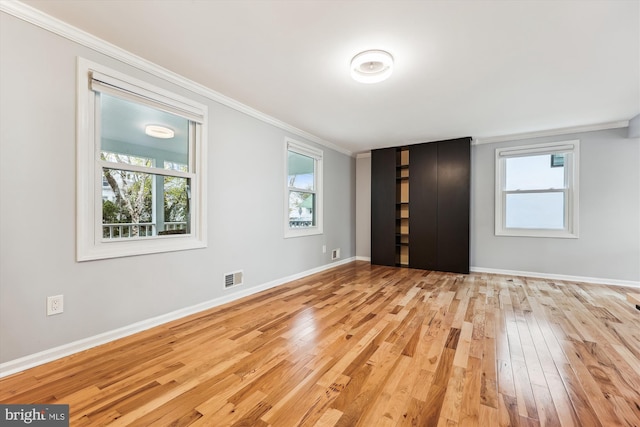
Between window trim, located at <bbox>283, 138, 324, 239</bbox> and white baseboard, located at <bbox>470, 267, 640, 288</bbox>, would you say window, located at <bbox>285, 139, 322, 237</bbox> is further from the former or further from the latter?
white baseboard, located at <bbox>470, 267, 640, 288</bbox>

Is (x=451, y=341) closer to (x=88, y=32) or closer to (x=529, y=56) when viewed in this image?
(x=529, y=56)

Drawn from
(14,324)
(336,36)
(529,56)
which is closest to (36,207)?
(14,324)

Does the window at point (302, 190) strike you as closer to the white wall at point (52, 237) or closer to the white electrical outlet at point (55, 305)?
the white wall at point (52, 237)

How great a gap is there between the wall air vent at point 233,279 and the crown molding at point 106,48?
6.49 feet

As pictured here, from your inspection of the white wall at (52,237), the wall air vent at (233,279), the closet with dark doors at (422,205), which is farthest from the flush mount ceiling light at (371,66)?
the closet with dark doors at (422,205)

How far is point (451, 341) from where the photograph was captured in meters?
2.15

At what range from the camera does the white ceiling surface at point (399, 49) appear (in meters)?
1.74

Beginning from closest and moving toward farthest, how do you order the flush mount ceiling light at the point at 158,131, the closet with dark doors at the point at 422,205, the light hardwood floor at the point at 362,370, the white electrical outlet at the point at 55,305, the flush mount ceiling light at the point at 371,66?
the light hardwood floor at the point at 362,370 < the white electrical outlet at the point at 55,305 < the flush mount ceiling light at the point at 371,66 < the flush mount ceiling light at the point at 158,131 < the closet with dark doors at the point at 422,205

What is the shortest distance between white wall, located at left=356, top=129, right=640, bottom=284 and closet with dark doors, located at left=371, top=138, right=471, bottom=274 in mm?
780

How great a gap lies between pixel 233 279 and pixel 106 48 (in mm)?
2434

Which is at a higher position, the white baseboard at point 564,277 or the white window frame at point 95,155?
the white window frame at point 95,155

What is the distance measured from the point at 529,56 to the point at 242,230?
130 inches

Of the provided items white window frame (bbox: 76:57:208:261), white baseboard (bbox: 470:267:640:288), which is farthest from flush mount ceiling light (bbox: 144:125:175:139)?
white baseboard (bbox: 470:267:640:288)

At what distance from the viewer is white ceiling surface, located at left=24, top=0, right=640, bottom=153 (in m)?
1.74
